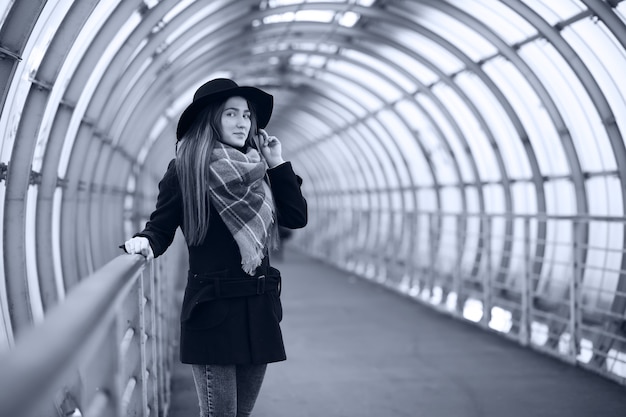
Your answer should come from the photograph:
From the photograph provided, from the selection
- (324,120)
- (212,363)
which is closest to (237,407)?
(212,363)

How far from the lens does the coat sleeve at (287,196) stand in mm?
3170

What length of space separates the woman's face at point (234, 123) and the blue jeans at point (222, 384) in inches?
34.4

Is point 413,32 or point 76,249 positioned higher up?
point 413,32

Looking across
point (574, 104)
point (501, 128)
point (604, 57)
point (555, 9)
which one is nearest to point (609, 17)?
point (555, 9)

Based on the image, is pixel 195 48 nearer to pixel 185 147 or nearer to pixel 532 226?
pixel 532 226

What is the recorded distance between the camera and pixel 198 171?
2922 mm

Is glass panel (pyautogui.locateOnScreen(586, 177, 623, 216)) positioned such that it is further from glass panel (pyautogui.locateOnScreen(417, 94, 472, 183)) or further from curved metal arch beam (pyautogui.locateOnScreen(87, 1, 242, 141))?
curved metal arch beam (pyautogui.locateOnScreen(87, 1, 242, 141))

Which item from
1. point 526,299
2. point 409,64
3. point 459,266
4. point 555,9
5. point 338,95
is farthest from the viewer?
point 338,95

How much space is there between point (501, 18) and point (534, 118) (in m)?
2.20

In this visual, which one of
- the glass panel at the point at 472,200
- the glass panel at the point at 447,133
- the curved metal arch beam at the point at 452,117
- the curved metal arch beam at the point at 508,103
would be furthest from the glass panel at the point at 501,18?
the glass panel at the point at 472,200

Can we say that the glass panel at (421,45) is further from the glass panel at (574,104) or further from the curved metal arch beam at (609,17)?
the curved metal arch beam at (609,17)

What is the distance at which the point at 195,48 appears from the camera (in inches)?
422

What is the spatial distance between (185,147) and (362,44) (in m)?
11.4

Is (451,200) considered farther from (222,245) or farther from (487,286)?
(222,245)
